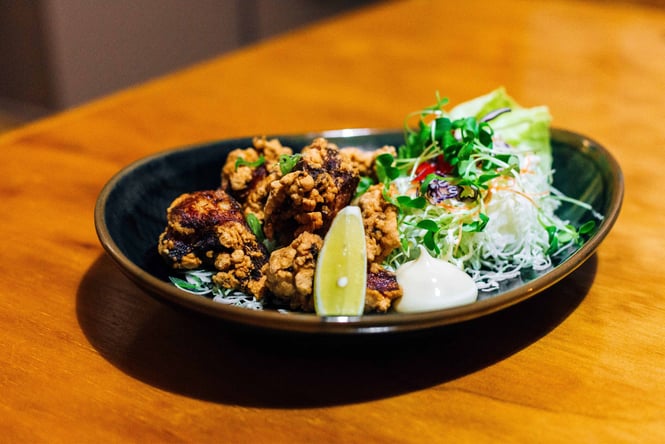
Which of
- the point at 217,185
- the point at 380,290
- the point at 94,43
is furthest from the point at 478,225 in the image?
the point at 94,43

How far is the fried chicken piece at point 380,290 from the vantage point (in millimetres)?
1162

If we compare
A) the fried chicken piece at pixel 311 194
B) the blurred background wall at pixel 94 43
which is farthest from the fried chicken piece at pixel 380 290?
the blurred background wall at pixel 94 43

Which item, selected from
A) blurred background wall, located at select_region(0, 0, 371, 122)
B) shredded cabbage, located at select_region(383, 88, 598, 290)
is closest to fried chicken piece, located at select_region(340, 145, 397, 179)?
shredded cabbage, located at select_region(383, 88, 598, 290)

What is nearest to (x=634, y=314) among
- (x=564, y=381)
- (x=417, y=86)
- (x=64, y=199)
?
(x=564, y=381)

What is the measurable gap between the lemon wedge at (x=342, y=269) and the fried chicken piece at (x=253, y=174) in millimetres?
218

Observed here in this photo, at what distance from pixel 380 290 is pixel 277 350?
0.67 feet

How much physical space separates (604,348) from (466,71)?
1853 mm

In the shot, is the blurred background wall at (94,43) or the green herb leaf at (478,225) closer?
the green herb leaf at (478,225)

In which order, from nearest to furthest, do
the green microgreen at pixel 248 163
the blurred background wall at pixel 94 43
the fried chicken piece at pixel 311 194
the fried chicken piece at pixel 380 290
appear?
the fried chicken piece at pixel 380 290 < the fried chicken piece at pixel 311 194 < the green microgreen at pixel 248 163 < the blurred background wall at pixel 94 43

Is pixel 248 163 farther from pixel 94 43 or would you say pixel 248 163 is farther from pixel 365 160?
pixel 94 43

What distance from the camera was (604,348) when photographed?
1264mm

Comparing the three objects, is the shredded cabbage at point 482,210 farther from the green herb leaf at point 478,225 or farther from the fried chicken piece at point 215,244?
the fried chicken piece at point 215,244

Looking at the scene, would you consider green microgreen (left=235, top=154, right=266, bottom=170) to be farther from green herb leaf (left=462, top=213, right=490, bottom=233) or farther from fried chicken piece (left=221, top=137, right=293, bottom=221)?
green herb leaf (left=462, top=213, right=490, bottom=233)

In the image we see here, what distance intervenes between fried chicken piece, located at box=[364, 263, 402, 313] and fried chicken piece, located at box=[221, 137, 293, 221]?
0.93 feet
